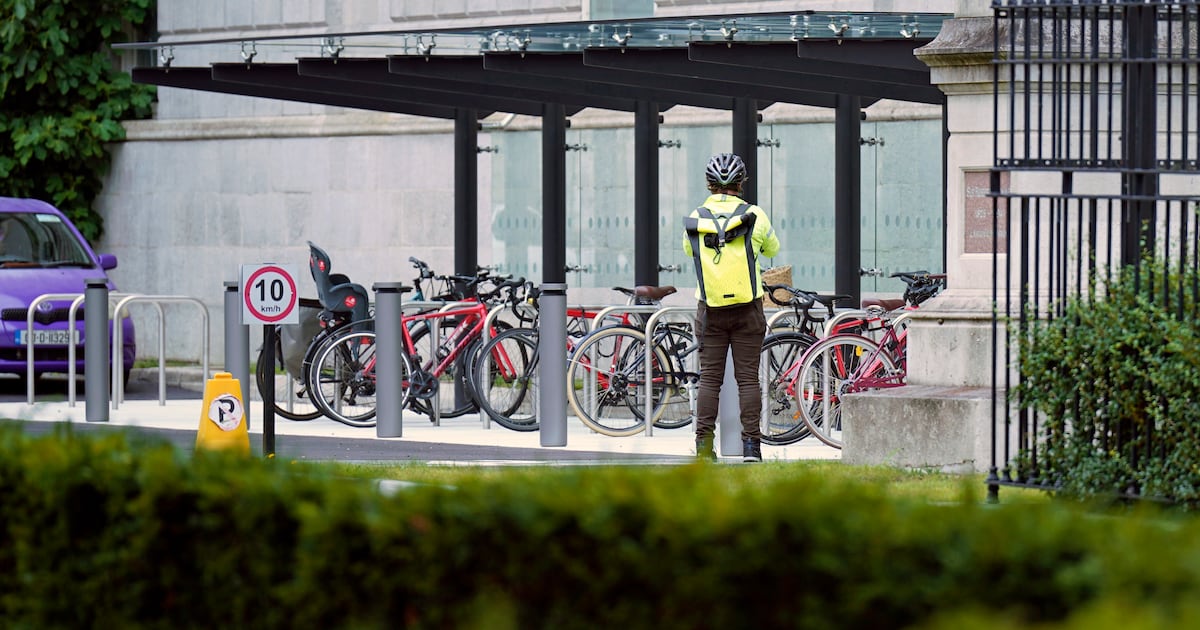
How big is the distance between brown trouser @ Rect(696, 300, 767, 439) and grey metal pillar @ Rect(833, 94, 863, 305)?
12.1 feet

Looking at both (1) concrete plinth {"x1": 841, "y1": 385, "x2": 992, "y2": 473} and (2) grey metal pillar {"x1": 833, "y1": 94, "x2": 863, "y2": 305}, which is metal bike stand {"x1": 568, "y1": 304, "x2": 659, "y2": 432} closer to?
(2) grey metal pillar {"x1": 833, "y1": 94, "x2": 863, "y2": 305}

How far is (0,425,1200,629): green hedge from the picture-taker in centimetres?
394

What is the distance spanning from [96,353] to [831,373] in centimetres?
525

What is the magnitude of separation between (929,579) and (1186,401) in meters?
3.63

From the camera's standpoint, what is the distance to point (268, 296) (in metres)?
11.0

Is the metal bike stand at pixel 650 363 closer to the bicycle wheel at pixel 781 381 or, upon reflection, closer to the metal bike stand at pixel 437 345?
the bicycle wheel at pixel 781 381

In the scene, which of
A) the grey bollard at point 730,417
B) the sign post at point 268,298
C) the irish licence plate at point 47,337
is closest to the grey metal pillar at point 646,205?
the grey bollard at point 730,417

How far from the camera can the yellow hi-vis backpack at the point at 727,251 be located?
1106 centimetres

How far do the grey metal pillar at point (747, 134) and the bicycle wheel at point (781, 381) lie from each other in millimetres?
2529

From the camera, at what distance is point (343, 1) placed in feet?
71.6

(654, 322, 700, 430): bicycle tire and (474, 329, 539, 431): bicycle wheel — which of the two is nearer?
(654, 322, 700, 430): bicycle tire

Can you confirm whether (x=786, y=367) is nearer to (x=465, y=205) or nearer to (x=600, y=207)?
(x=465, y=205)

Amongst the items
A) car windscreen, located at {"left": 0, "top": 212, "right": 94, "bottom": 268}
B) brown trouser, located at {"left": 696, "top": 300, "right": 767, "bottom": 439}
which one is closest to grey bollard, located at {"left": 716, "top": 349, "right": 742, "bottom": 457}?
brown trouser, located at {"left": 696, "top": 300, "right": 767, "bottom": 439}

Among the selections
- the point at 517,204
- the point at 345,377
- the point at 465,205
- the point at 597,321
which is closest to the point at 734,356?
the point at 597,321
